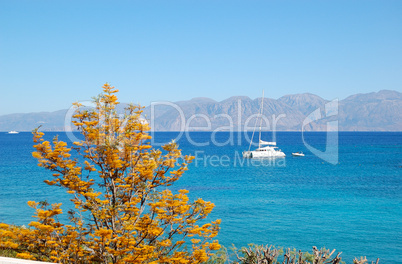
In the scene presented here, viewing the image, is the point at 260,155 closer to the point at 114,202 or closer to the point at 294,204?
the point at 294,204

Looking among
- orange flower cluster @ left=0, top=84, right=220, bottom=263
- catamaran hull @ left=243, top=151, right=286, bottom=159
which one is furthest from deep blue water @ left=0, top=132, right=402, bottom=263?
catamaran hull @ left=243, top=151, right=286, bottom=159

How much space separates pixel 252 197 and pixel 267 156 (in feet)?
174

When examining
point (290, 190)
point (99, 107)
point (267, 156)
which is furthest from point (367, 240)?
point (267, 156)

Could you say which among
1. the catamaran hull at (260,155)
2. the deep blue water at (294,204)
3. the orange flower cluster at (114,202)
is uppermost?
the orange flower cluster at (114,202)

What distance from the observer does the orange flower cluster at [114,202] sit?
9.73 metres

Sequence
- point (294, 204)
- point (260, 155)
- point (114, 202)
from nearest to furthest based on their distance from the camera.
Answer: point (114, 202)
point (294, 204)
point (260, 155)

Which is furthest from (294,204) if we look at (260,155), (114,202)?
(260,155)

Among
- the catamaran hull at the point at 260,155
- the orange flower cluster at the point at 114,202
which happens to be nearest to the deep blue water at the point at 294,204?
the orange flower cluster at the point at 114,202

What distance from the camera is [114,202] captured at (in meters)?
10.6

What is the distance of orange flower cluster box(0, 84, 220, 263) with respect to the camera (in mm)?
9727

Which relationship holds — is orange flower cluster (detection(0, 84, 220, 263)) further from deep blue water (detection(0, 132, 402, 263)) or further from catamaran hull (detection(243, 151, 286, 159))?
catamaran hull (detection(243, 151, 286, 159))

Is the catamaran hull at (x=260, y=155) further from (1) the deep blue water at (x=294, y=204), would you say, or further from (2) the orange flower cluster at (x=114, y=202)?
(2) the orange flower cluster at (x=114, y=202)

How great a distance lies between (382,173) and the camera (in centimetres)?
6738

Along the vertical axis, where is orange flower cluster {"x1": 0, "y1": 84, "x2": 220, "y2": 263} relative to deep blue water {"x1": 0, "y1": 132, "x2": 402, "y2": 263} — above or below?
above
